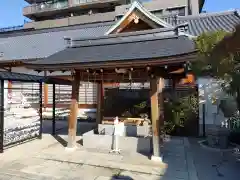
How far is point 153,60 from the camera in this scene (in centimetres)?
488

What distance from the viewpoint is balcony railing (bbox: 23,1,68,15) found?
29.3 meters

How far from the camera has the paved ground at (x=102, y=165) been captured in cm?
445

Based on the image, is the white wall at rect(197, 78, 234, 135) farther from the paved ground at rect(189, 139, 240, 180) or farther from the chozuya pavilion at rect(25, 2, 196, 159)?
the paved ground at rect(189, 139, 240, 180)

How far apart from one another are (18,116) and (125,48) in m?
7.29

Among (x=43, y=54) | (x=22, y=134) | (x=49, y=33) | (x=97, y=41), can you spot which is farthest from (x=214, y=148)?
→ (x=49, y=33)

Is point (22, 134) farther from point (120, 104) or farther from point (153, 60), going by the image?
point (153, 60)

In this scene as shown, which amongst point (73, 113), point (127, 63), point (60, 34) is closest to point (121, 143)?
point (73, 113)

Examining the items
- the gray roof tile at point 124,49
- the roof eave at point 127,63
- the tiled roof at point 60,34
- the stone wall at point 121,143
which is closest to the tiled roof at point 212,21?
the tiled roof at point 60,34

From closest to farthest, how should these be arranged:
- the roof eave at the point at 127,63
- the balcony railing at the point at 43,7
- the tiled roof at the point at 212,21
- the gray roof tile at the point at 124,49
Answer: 1. the roof eave at the point at 127,63
2. the gray roof tile at the point at 124,49
3. the tiled roof at the point at 212,21
4. the balcony railing at the point at 43,7

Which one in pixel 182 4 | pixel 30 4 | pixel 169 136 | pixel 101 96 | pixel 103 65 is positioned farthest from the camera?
pixel 30 4

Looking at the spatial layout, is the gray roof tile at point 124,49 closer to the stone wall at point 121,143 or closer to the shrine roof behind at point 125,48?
the shrine roof behind at point 125,48

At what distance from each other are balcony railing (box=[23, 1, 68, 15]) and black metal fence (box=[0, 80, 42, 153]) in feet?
64.2

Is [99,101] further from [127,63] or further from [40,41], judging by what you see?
[40,41]

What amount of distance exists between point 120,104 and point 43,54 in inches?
264
